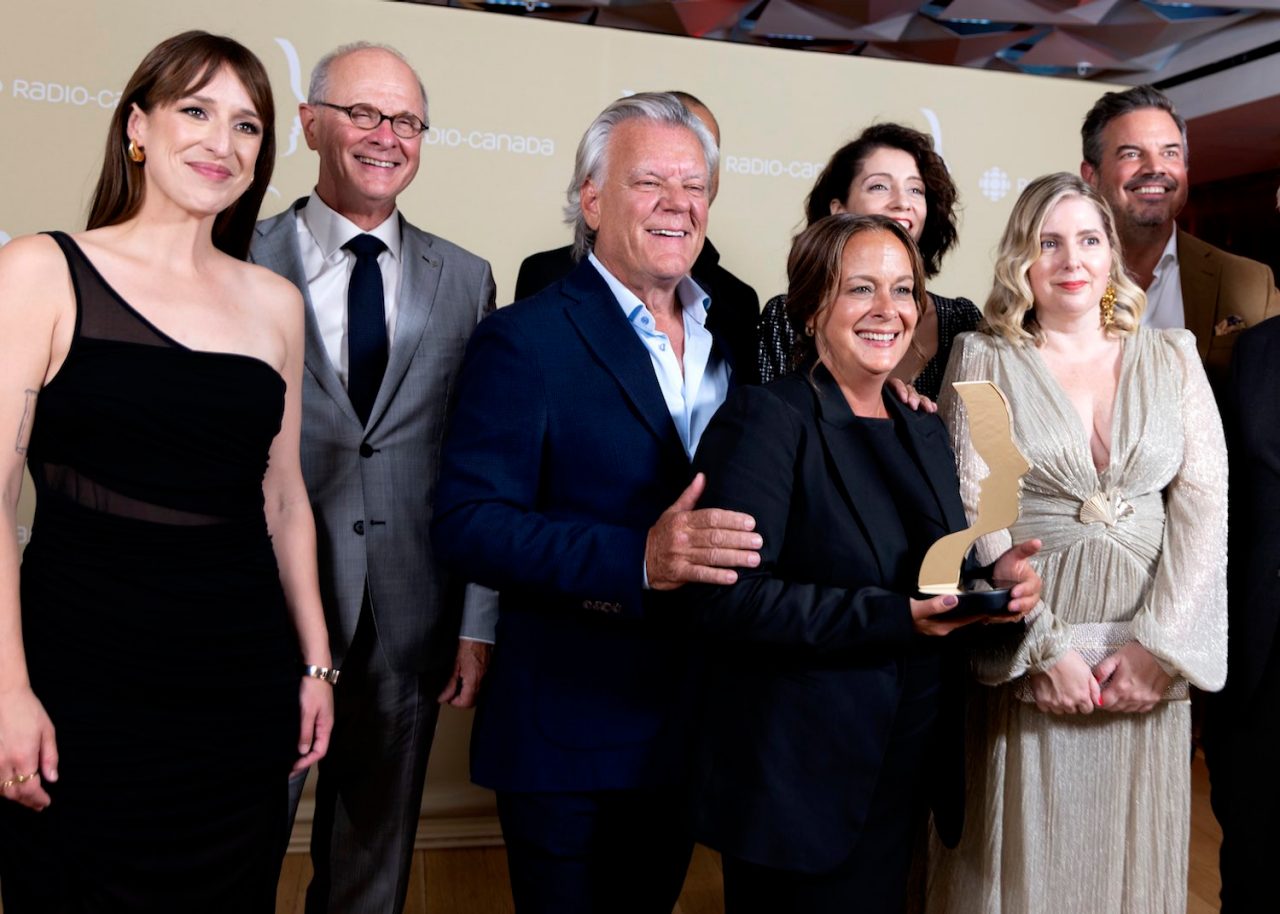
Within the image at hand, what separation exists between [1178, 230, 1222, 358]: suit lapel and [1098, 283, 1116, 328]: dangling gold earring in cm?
92

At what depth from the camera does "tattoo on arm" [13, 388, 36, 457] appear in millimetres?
1531

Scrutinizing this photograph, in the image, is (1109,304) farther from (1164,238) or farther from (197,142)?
(197,142)

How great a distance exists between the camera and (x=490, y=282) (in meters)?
2.53

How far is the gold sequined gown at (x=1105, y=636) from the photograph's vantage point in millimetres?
2145

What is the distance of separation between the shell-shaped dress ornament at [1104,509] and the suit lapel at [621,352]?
32.3 inches

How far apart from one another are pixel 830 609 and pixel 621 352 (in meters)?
0.52

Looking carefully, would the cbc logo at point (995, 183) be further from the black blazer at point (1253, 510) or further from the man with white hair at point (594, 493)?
the man with white hair at point (594, 493)

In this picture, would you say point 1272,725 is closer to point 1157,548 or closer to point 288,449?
point 1157,548

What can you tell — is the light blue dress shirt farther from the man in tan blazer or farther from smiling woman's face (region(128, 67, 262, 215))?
the man in tan blazer

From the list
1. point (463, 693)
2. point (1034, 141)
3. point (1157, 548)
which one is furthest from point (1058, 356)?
point (1034, 141)

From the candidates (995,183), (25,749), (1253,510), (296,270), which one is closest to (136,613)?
(25,749)

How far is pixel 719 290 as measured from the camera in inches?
108

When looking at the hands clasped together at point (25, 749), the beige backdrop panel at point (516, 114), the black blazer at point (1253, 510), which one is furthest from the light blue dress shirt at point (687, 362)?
the beige backdrop panel at point (516, 114)

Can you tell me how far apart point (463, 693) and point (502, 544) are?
0.86 metres
